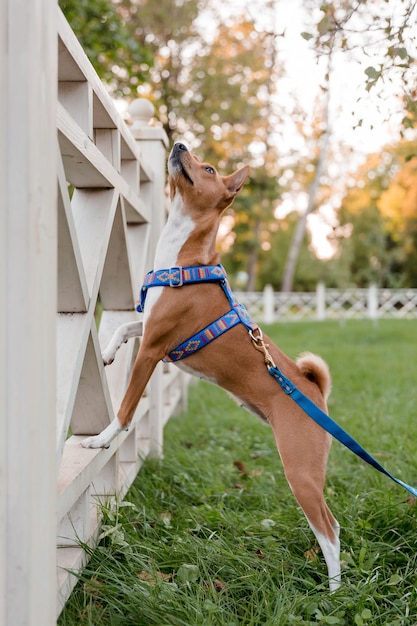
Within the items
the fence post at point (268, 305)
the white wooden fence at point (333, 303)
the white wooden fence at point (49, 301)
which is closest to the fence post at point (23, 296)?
the white wooden fence at point (49, 301)

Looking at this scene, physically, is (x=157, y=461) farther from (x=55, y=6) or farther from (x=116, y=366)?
(x=55, y=6)

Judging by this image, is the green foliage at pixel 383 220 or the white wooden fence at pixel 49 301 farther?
A: the green foliage at pixel 383 220

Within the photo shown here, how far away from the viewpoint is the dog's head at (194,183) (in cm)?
270

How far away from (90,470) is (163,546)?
494mm

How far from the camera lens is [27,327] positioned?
1.49 m

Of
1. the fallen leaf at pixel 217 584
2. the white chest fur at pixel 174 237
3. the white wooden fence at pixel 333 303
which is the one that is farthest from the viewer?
the white wooden fence at pixel 333 303

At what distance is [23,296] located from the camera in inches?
58.5

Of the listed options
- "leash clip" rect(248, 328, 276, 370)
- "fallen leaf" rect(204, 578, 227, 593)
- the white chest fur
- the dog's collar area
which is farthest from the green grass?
the white chest fur

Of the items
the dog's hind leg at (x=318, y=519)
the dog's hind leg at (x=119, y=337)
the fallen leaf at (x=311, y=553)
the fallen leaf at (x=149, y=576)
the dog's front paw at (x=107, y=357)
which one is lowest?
the fallen leaf at (x=311, y=553)

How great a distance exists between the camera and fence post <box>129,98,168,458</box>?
396 centimetres

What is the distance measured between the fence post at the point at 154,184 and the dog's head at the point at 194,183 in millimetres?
1170

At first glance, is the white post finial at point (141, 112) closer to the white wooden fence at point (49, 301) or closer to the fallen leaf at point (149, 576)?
the white wooden fence at point (49, 301)

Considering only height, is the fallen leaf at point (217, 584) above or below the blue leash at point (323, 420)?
below

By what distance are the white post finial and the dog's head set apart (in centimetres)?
136
